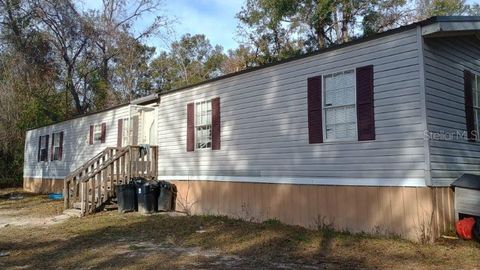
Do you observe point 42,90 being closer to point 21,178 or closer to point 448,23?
point 21,178

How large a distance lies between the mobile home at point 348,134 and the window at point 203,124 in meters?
0.03

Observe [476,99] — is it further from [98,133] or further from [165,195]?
[98,133]

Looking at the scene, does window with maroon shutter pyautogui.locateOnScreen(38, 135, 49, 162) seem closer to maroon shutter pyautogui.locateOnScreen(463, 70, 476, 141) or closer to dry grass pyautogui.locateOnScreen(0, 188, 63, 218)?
dry grass pyautogui.locateOnScreen(0, 188, 63, 218)

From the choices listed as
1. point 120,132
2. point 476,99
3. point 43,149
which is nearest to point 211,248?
point 476,99

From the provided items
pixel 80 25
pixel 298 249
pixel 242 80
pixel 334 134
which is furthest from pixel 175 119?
pixel 80 25

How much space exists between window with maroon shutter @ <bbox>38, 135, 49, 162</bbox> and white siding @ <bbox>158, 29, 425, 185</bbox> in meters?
10.6

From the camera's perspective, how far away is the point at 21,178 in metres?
27.1

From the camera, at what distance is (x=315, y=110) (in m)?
9.17

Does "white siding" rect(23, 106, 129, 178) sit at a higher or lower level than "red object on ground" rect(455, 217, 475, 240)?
higher

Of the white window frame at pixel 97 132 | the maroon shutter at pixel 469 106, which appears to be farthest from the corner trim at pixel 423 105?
the white window frame at pixel 97 132

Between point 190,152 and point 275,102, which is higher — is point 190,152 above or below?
below

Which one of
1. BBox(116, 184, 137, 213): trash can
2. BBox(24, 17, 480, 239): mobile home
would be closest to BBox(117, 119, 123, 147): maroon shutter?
BBox(116, 184, 137, 213): trash can

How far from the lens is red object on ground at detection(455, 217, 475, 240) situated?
7469mm

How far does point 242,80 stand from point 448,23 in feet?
16.0
